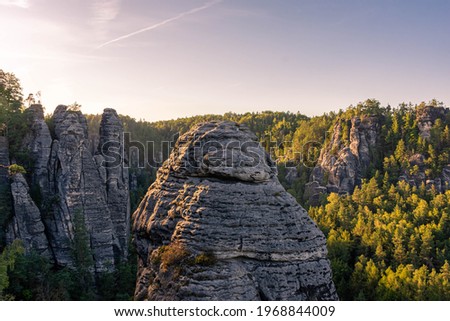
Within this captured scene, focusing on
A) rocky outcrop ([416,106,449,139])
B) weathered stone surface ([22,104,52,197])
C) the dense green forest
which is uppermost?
rocky outcrop ([416,106,449,139])

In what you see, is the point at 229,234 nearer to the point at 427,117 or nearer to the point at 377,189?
the point at 377,189

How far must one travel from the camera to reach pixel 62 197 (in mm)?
38688

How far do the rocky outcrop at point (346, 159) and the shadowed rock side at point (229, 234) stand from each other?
61038 mm

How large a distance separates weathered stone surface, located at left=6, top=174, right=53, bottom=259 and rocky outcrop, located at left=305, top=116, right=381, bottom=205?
51.5 m

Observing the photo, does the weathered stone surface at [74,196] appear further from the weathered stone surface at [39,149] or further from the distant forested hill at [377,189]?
the distant forested hill at [377,189]

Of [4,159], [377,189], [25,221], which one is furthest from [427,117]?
[4,159]

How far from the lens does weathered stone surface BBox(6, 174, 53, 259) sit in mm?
35938

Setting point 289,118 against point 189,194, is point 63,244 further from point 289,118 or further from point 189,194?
point 289,118

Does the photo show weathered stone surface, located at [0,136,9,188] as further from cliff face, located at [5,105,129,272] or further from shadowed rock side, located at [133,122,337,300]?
shadowed rock side, located at [133,122,337,300]

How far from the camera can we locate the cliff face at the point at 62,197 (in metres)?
36.7

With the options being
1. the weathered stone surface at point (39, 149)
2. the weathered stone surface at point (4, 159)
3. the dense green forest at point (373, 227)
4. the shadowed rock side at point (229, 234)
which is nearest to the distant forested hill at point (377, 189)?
the dense green forest at point (373, 227)

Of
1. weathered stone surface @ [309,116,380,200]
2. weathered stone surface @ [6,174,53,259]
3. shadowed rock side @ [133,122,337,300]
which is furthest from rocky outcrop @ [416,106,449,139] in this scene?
shadowed rock side @ [133,122,337,300]

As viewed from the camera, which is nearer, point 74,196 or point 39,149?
point 74,196

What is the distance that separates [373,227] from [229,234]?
38211mm
